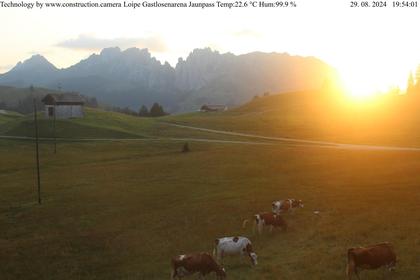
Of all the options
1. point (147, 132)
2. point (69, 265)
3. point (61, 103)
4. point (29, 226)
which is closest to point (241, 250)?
point (69, 265)

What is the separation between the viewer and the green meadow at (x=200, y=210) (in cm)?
2670

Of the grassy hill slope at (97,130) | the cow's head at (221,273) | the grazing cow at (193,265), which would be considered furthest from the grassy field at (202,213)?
the grassy hill slope at (97,130)

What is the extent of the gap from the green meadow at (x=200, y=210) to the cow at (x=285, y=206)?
918mm

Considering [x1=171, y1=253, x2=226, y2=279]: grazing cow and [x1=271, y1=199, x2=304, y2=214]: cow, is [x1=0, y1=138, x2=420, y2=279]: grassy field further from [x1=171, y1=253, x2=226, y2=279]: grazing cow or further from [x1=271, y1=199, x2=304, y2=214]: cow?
[x1=171, y1=253, x2=226, y2=279]: grazing cow

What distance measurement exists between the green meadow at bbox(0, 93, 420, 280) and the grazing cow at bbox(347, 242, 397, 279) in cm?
67

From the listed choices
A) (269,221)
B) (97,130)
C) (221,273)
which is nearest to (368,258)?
(221,273)

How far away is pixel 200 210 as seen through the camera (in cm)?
3934

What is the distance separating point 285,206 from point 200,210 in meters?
7.45

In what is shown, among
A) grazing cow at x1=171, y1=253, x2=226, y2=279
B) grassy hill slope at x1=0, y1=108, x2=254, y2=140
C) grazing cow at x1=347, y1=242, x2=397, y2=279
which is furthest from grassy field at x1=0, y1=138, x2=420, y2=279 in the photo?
grassy hill slope at x1=0, y1=108, x2=254, y2=140

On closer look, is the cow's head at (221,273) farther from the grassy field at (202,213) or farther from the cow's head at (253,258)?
the cow's head at (253,258)

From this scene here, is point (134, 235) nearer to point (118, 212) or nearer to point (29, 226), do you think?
point (118, 212)

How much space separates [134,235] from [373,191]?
70.9ft

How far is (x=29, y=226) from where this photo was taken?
130ft

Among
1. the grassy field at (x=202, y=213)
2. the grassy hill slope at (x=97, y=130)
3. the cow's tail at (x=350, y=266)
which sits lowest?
the grassy field at (x=202, y=213)
